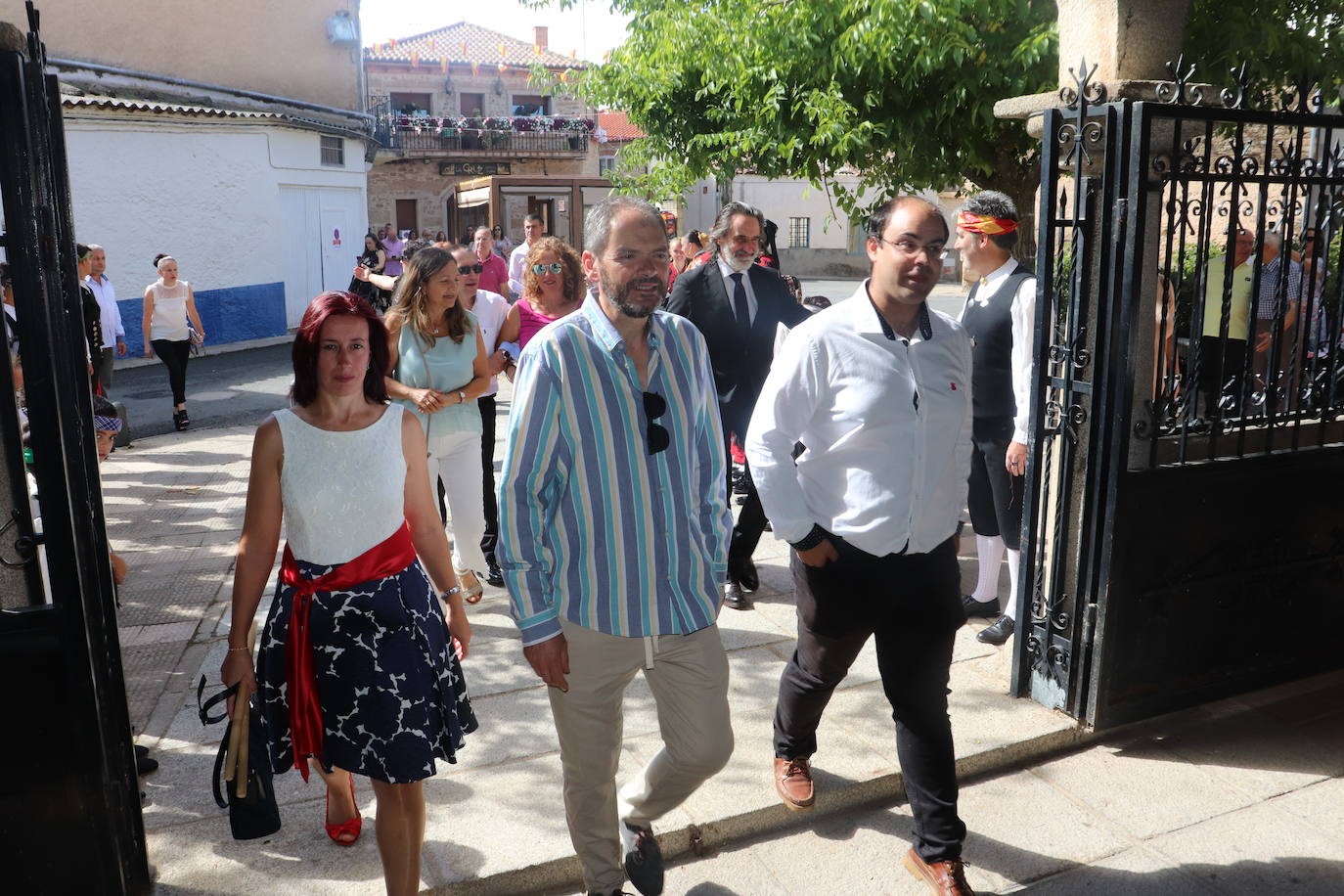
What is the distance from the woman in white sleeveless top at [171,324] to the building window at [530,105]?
38351 millimetres

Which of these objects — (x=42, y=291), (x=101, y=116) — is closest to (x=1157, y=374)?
(x=42, y=291)

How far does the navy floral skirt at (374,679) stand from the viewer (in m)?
2.82

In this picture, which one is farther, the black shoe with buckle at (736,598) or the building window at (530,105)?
the building window at (530,105)

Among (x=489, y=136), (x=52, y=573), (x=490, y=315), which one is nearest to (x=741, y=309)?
(x=490, y=315)

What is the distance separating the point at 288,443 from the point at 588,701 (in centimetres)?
104

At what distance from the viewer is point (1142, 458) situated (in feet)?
13.5

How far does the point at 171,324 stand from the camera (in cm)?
1085

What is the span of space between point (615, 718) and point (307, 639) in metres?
0.82

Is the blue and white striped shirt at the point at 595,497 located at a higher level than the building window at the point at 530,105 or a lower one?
lower

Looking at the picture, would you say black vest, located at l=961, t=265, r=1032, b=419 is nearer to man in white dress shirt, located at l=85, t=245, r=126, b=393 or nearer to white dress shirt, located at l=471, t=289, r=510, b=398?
white dress shirt, located at l=471, t=289, r=510, b=398

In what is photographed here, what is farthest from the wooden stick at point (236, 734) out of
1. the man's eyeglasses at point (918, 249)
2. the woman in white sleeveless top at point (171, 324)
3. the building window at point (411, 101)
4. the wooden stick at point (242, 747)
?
the building window at point (411, 101)

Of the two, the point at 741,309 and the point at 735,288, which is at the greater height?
the point at 735,288

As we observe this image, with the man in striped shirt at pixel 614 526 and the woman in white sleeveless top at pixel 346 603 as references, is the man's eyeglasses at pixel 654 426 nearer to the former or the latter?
the man in striped shirt at pixel 614 526

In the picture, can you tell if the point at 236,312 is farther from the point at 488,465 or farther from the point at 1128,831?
the point at 1128,831
